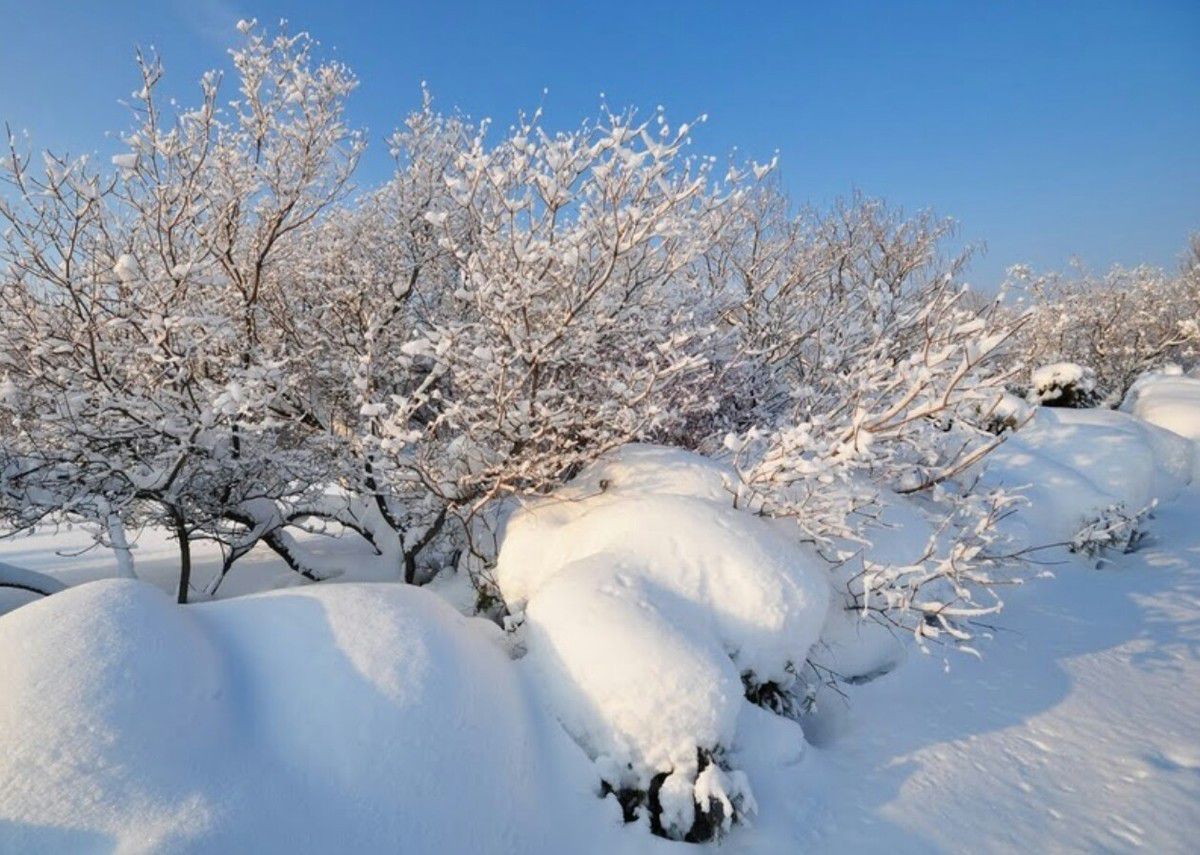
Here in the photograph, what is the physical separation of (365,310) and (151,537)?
850 cm

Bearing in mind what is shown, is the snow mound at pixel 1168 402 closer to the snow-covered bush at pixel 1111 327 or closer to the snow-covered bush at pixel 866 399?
the snow-covered bush at pixel 1111 327

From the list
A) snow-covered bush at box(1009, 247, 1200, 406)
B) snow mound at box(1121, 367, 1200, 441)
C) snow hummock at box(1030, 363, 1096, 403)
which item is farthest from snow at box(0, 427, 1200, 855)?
snow-covered bush at box(1009, 247, 1200, 406)

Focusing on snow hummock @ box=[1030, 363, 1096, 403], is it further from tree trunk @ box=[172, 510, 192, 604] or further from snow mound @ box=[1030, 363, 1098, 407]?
tree trunk @ box=[172, 510, 192, 604]

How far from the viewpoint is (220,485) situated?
255 inches

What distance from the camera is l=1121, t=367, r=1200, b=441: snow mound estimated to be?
1300 centimetres

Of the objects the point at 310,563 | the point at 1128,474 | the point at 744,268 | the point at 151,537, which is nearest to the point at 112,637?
the point at 310,563

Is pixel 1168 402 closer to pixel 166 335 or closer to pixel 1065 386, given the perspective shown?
pixel 1065 386

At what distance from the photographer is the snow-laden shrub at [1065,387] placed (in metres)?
14.4

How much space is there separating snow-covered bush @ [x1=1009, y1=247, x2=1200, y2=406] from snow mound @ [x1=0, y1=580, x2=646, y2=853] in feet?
62.2

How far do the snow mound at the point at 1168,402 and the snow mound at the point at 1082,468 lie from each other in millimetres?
1309

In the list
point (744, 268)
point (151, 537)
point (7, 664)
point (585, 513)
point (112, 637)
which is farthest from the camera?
point (151, 537)

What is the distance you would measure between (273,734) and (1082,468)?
39.3 ft

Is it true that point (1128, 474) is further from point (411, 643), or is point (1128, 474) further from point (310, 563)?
point (310, 563)

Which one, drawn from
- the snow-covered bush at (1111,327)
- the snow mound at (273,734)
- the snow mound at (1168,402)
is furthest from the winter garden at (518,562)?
the snow-covered bush at (1111,327)
